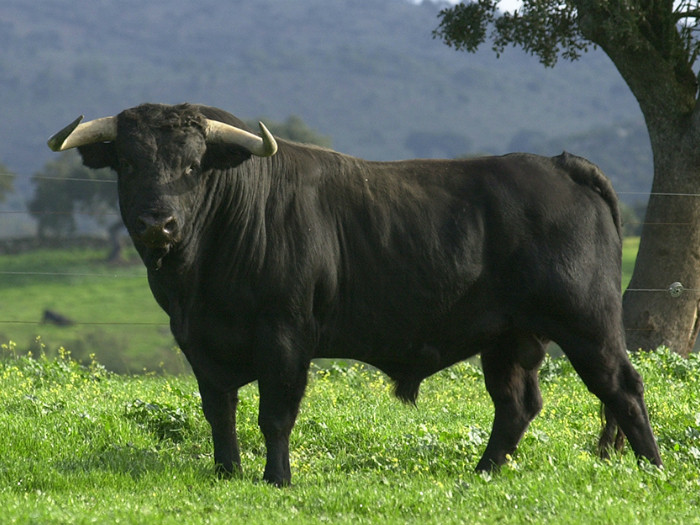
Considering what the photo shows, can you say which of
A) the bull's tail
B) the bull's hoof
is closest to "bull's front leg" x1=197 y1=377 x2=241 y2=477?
the bull's hoof

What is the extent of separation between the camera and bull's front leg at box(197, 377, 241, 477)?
657cm

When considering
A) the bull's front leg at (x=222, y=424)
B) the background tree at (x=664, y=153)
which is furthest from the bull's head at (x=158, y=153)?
the background tree at (x=664, y=153)

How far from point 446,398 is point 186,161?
4.43 m

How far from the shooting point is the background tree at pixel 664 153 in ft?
37.4

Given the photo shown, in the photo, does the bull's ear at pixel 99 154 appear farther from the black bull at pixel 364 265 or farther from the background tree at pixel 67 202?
the background tree at pixel 67 202

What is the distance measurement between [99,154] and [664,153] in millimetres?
7479

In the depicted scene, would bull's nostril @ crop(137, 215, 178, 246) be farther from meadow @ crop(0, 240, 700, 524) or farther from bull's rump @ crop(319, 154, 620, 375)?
meadow @ crop(0, 240, 700, 524)

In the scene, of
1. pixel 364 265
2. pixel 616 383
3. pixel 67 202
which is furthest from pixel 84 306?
pixel 616 383

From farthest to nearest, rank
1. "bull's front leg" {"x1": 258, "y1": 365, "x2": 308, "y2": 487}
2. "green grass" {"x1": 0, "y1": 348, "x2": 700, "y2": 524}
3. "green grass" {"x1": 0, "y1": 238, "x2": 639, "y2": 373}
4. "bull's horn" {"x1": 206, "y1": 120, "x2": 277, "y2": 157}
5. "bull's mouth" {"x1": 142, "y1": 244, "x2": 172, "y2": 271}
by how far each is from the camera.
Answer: "green grass" {"x1": 0, "y1": 238, "x2": 639, "y2": 373} → "bull's front leg" {"x1": 258, "y1": 365, "x2": 308, "y2": 487} → "bull's horn" {"x1": 206, "y1": 120, "x2": 277, "y2": 157} → "bull's mouth" {"x1": 142, "y1": 244, "x2": 172, "y2": 271} → "green grass" {"x1": 0, "y1": 348, "x2": 700, "y2": 524}

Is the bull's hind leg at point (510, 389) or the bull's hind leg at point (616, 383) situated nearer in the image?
the bull's hind leg at point (616, 383)

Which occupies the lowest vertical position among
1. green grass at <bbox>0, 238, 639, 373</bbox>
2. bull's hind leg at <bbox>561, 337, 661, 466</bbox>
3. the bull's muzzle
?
green grass at <bbox>0, 238, 639, 373</bbox>

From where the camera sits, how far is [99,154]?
6.31m

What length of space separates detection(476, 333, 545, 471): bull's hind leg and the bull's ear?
294 centimetres

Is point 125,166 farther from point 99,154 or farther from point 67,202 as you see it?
point 67,202
